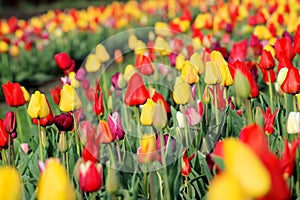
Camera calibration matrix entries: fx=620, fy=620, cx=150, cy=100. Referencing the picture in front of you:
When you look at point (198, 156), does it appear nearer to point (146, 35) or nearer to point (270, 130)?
point (270, 130)

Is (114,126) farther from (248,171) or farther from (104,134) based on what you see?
(248,171)

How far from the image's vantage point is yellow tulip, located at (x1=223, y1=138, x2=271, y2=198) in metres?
1.26

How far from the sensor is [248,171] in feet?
4.16

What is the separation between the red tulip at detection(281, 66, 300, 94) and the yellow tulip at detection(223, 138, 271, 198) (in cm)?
158

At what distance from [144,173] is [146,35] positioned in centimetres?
591

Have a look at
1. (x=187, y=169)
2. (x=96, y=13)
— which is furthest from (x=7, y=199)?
(x=96, y=13)

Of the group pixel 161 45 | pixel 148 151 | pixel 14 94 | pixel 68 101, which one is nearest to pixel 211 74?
pixel 68 101

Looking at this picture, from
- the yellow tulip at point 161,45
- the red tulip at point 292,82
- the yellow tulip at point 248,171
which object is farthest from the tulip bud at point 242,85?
the yellow tulip at point 161,45

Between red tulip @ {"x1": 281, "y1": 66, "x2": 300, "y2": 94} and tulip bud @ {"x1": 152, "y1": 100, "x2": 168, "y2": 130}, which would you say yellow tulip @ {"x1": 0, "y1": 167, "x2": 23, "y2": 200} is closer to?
tulip bud @ {"x1": 152, "y1": 100, "x2": 168, "y2": 130}

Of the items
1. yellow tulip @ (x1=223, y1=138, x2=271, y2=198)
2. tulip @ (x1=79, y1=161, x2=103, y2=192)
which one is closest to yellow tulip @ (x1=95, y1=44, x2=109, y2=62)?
tulip @ (x1=79, y1=161, x2=103, y2=192)

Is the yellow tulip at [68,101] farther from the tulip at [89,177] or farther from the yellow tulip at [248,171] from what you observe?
the yellow tulip at [248,171]

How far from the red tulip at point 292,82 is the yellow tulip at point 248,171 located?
5.19 ft

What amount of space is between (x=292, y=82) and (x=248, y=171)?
1636 millimetres

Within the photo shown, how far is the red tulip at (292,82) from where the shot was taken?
2812mm
